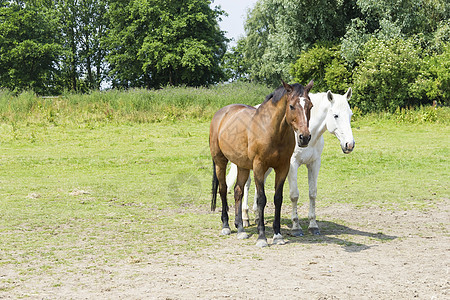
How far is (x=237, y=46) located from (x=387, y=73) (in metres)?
39.2

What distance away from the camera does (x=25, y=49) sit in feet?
169

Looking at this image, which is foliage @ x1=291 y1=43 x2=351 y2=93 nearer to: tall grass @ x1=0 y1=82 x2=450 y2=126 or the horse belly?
tall grass @ x1=0 y1=82 x2=450 y2=126

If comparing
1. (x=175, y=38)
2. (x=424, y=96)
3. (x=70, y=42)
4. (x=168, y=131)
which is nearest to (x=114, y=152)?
(x=168, y=131)

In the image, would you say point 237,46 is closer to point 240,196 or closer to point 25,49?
point 25,49

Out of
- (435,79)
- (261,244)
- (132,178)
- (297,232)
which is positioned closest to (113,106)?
(132,178)

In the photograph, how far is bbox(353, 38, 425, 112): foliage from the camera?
32.2 m

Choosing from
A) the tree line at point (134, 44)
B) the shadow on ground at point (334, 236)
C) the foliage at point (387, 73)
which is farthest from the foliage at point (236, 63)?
the shadow on ground at point (334, 236)

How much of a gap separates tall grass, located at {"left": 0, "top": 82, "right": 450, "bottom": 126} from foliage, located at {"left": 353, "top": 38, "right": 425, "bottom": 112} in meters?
2.52

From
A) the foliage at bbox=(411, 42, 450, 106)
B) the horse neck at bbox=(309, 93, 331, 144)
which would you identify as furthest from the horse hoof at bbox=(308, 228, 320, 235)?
the foliage at bbox=(411, 42, 450, 106)

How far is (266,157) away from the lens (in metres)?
7.40

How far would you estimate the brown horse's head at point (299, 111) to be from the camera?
678 centimetres

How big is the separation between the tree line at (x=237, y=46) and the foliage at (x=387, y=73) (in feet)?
0.24

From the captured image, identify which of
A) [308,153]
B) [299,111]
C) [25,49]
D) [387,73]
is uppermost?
[25,49]

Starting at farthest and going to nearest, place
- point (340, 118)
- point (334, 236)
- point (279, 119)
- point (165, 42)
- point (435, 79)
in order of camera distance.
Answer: point (165, 42)
point (435, 79)
point (334, 236)
point (340, 118)
point (279, 119)
